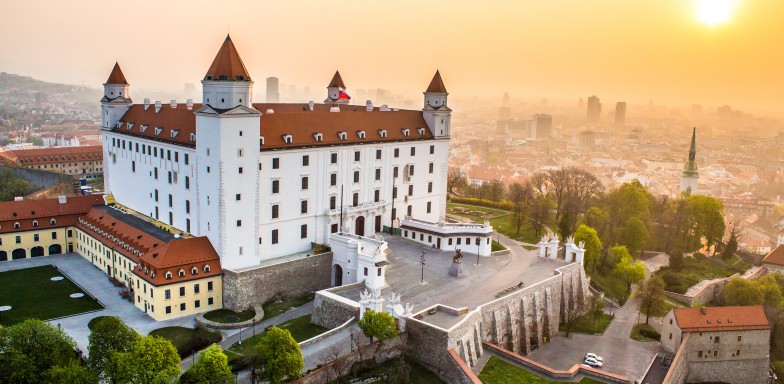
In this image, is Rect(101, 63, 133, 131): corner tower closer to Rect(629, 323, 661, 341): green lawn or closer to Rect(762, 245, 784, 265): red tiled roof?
Rect(629, 323, 661, 341): green lawn

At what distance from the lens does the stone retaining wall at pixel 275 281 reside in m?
51.0

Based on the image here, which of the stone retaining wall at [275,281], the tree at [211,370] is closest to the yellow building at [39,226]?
the stone retaining wall at [275,281]

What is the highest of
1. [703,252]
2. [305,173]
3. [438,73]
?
[438,73]

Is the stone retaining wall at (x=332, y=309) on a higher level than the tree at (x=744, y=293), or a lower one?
higher

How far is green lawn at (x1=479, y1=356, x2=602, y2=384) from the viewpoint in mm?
42144

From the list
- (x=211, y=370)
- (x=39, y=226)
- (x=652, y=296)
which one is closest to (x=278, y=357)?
(x=211, y=370)

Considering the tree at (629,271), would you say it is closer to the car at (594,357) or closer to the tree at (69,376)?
the car at (594,357)

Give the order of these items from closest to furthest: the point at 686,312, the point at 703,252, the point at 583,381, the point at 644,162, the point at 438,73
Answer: the point at 583,381
the point at 686,312
the point at 438,73
the point at 703,252
the point at 644,162

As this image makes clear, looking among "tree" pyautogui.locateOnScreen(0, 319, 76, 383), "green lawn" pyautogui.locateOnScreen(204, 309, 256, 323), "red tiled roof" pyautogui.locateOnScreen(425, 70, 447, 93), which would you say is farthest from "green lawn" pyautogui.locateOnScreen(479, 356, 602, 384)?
"red tiled roof" pyautogui.locateOnScreen(425, 70, 447, 93)

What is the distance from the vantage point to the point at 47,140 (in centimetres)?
16412

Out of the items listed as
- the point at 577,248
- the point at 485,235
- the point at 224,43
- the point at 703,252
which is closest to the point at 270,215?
the point at 224,43

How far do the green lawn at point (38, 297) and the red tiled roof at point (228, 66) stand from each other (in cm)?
2062

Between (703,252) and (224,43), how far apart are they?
68.6m

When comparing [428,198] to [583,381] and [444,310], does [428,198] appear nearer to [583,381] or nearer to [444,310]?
[444,310]
